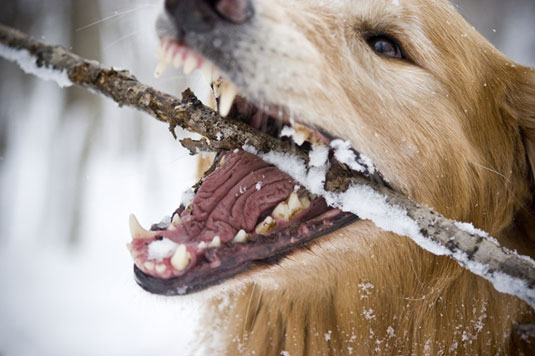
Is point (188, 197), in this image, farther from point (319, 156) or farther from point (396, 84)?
point (396, 84)

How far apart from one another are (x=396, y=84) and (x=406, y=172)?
0.34 meters

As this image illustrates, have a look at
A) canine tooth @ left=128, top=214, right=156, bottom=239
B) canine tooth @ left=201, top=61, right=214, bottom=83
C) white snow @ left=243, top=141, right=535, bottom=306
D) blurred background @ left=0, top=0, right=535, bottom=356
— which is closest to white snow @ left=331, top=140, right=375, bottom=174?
white snow @ left=243, top=141, right=535, bottom=306

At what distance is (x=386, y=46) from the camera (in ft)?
5.88

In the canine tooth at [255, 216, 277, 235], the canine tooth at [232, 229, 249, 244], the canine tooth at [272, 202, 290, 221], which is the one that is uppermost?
the canine tooth at [272, 202, 290, 221]

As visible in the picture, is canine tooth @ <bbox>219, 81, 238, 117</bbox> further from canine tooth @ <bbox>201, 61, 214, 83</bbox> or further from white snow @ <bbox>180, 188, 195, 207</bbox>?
white snow @ <bbox>180, 188, 195, 207</bbox>

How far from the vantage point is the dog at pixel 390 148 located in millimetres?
1467

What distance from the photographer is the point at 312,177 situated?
58.7 inches

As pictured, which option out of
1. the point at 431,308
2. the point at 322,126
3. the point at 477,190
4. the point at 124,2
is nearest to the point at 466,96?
the point at 477,190

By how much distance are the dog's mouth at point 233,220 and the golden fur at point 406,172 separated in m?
0.07

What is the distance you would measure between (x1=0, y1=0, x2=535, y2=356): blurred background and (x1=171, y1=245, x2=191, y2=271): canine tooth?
1.53 m

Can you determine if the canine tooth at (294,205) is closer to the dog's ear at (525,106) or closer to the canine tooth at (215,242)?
the canine tooth at (215,242)

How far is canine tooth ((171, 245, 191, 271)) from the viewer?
154 cm

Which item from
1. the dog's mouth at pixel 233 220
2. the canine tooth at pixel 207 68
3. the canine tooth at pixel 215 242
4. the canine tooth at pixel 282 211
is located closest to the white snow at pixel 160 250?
the dog's mouth at pixel 233 220

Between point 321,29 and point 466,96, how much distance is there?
679mm
